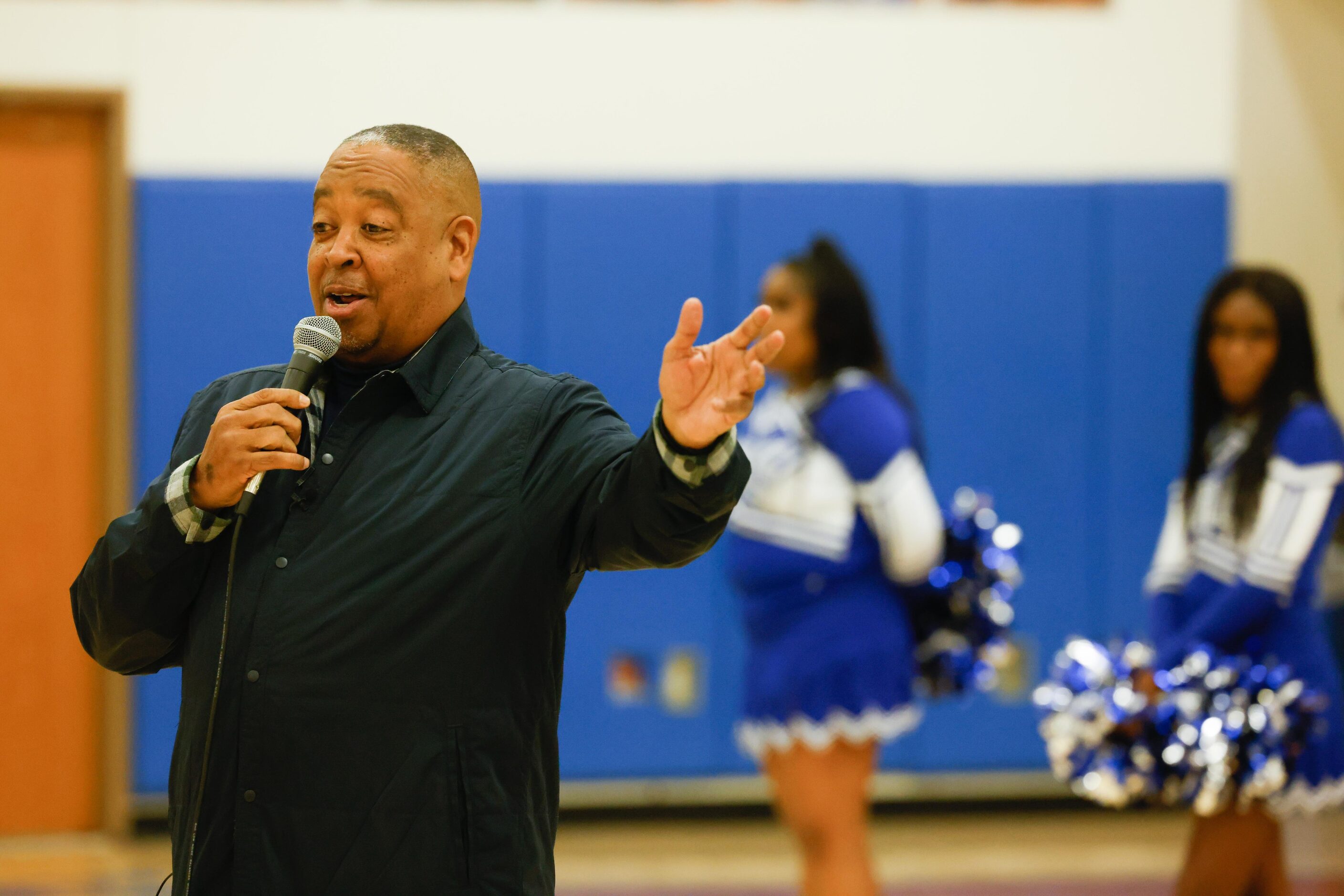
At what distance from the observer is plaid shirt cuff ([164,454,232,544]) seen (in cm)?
147

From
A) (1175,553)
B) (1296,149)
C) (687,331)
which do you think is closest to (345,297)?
(687,331)

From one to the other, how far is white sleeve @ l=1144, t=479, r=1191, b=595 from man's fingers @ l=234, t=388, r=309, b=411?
2064 mm

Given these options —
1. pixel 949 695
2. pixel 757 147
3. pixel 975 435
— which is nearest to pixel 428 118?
pixel 757 147

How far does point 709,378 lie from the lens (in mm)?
1399

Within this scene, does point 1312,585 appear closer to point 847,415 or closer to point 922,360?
point 847,415

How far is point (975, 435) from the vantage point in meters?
4.84

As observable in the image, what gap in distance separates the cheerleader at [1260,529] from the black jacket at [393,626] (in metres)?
1.67

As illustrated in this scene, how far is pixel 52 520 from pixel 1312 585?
12.2ft

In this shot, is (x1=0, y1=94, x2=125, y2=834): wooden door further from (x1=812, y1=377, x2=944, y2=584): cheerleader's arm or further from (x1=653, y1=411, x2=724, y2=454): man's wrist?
(x1=653, y1=411, x2=724, y2=454): man's wrist

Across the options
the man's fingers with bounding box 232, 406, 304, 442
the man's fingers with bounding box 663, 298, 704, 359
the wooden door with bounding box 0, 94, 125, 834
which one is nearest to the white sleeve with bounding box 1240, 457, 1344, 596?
the man's fingers with bounding box 663, 298, 704, 359

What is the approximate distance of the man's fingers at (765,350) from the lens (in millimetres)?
1370

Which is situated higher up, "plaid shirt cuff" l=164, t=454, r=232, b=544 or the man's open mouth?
the man's open mouth

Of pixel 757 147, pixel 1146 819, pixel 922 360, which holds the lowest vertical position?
pixel 1146 819

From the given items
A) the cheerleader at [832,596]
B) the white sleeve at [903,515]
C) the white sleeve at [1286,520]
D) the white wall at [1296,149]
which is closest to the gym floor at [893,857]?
the cheerleader at [832,596]
